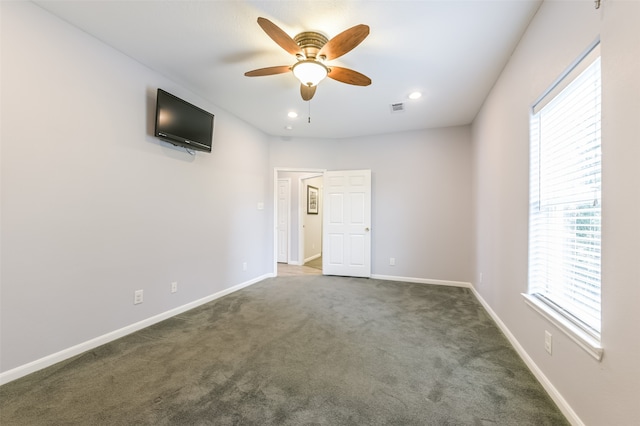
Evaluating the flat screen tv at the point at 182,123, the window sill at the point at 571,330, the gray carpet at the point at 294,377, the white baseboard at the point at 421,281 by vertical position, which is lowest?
the gray carpet at the point at 294,377

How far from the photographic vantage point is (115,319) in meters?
2.56

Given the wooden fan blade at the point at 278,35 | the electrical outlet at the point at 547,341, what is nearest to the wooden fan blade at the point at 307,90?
the wooden fan blade at the point at 278,35

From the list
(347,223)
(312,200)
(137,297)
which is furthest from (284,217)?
(137,297)

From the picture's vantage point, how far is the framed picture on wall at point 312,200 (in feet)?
23.3

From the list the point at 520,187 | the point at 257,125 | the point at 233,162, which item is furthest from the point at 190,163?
the point at 520,187

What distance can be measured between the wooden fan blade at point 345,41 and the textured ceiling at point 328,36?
203 millimetres

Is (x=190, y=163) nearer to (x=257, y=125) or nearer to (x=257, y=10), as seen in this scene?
(x=257, y=125)

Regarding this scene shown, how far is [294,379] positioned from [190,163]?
2640mm

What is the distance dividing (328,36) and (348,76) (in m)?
0.35

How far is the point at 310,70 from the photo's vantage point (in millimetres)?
2312

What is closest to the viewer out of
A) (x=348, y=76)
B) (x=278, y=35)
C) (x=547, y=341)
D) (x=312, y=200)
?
(x=547, y=341)

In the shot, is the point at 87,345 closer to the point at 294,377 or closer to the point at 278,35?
the point at 294,377

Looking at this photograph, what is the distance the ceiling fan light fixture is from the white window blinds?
1.62 meters

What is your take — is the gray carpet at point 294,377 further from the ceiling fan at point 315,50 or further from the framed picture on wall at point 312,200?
the framed picture on wall at point 312,200
